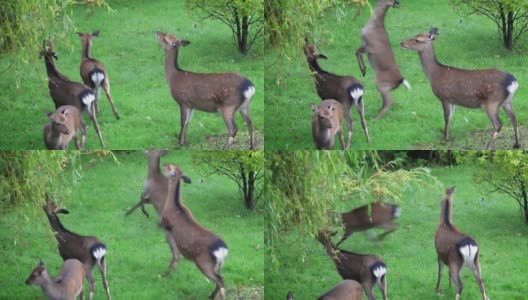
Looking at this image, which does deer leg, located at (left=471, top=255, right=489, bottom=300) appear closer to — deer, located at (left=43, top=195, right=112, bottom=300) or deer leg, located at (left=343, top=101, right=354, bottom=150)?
deer leg, located at (left=343, top=101, right=354, bottom=150)

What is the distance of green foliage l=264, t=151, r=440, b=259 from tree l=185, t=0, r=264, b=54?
96cm

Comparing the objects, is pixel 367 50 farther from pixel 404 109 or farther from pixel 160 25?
pixel 160 25

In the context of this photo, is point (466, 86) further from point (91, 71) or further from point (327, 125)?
point (91, 71)

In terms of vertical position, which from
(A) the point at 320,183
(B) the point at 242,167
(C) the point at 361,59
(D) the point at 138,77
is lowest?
(B) the point at 242,167

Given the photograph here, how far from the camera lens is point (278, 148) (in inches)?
378

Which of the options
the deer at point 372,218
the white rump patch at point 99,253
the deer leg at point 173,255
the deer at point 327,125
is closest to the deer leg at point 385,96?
the deer at point 327,125

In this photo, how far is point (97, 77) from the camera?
9750 mm

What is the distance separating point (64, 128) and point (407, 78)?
2.83 meters

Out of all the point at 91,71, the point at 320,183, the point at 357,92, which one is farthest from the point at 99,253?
the point at 357,92

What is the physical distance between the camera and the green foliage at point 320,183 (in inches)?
366

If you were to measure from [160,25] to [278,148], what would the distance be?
1.43m

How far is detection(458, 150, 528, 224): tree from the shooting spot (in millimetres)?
9602

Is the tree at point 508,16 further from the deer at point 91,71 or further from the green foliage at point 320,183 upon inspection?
the deer at point 91,71

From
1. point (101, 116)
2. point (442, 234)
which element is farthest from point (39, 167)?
point (442, 234)
